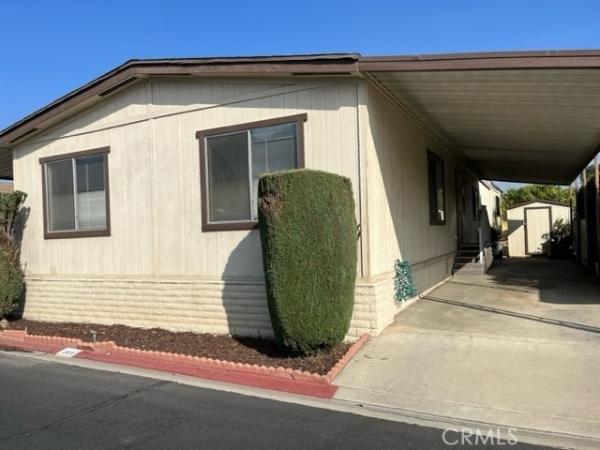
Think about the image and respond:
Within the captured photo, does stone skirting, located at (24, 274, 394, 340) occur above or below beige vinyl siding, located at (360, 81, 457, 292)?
below

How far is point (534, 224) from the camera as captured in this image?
23141 mm

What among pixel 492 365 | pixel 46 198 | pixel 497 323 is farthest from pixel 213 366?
pixel 46 198

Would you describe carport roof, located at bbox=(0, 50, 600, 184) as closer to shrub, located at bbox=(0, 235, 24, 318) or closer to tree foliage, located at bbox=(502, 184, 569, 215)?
shrub, located at bbox=(0, 235, 24, 318)

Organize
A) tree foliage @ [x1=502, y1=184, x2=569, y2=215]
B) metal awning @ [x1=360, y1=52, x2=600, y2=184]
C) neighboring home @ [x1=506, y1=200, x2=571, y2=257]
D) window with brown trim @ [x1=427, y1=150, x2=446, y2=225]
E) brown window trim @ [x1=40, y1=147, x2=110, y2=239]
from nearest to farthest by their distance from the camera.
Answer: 1. metal awning @ [x1=360, y1=52, x2=600, y2=184]
2. brown window trim @ [x1=40, y1=147, x2=110, y2=239]
3. window with brown trim @ [x1=427, y1=150, x2=446, y2=225]
4. neighboring home @ [x1=506, y1=200, x2=571, y2=257]
5. tree foliage @ [x1=502, y1=184, x2=569, y2=215]

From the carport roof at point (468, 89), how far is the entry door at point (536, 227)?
439 inches

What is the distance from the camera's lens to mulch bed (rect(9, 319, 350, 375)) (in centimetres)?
657

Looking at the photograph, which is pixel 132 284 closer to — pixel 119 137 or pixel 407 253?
pixel 119 137

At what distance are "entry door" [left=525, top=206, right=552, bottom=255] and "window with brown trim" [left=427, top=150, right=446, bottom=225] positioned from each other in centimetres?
1193

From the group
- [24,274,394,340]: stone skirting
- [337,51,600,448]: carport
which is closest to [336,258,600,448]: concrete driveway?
[337,51,600,448]: carport

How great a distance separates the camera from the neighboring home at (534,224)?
898 inches

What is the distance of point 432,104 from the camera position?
8664 mm

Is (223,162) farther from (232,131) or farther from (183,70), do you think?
(183,70)

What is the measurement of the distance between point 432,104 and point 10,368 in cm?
744

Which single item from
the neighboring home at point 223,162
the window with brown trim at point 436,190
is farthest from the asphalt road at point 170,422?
the window with brown trim at point 436,190
